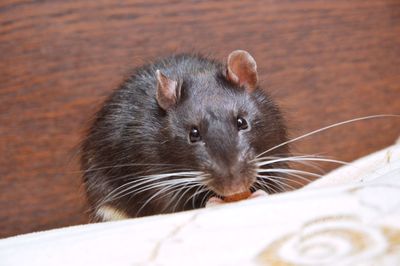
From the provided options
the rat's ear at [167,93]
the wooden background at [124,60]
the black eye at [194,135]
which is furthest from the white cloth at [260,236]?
the wooden background at [124,60]

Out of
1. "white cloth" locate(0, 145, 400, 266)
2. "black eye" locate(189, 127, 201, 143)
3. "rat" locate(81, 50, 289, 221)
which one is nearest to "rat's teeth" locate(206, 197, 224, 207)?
"rat" locate(81, 50, 289, 221)

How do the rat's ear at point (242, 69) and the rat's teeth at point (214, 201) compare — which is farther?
the rat's ear at point (242, 69)

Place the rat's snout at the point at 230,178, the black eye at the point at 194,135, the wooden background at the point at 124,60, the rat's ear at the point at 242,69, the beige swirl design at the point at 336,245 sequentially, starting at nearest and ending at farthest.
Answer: the beige swirl design at the point at 336,245, the rat's snout at the point at 230,178, the black eye at the point at 194,135, the rat's ear at the point at 242,69, the wooden background at the point at 124,60

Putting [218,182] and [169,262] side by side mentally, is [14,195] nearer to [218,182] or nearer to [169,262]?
[218,182]

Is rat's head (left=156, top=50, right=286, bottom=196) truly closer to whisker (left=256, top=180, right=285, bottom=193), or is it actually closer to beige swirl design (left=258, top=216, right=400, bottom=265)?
whisker (left=256, top=180, right=285, bottom=193)

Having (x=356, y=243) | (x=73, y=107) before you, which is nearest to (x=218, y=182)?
(x=356, y=243)

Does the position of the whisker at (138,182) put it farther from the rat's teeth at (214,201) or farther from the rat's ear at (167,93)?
the rat's ear at (167,93)
